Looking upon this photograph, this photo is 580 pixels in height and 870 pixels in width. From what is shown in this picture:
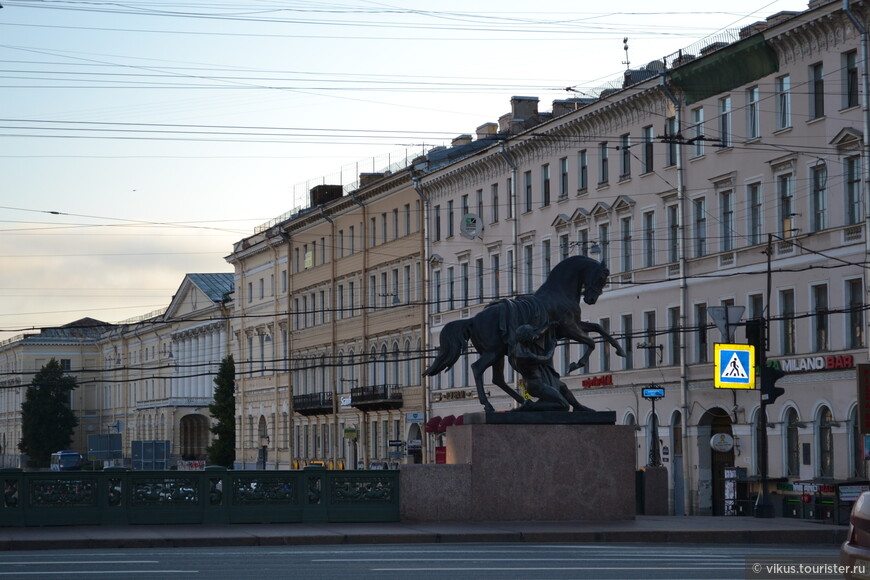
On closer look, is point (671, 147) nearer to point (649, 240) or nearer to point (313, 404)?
point (649, 240)

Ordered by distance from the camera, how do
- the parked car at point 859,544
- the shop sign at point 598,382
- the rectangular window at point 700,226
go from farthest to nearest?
the shop sign at point 598,382, the rectangular window at point 700,226, the parked car at point 859,544

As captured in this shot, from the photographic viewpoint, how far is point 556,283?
88.8 feet

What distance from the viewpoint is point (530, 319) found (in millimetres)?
26516

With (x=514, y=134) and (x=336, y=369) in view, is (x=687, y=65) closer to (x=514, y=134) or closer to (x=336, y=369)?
(x=514, y=134)

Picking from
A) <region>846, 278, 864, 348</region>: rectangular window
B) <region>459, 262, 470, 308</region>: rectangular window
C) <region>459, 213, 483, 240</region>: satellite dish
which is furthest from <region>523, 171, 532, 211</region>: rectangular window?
<region>846, 278, 864, 348</region>: rectangular window

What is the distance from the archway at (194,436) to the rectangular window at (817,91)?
8810cm

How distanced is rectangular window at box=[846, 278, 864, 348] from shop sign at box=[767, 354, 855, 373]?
455 millimetres

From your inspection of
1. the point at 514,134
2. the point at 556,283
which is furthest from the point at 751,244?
the point at 556,283

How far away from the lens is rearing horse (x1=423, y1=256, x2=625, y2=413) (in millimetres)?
26578

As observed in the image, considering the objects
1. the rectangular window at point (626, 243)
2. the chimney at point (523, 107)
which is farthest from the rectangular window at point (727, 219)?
the chimney at point (523, 107)

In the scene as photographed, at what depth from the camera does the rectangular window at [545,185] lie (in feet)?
205

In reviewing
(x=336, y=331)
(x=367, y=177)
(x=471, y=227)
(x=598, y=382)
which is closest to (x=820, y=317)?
(x=598, y=382)

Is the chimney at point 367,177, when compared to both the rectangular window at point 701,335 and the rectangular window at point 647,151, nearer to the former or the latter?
the rectangular window at point 647,151

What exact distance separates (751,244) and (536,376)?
932 inches
